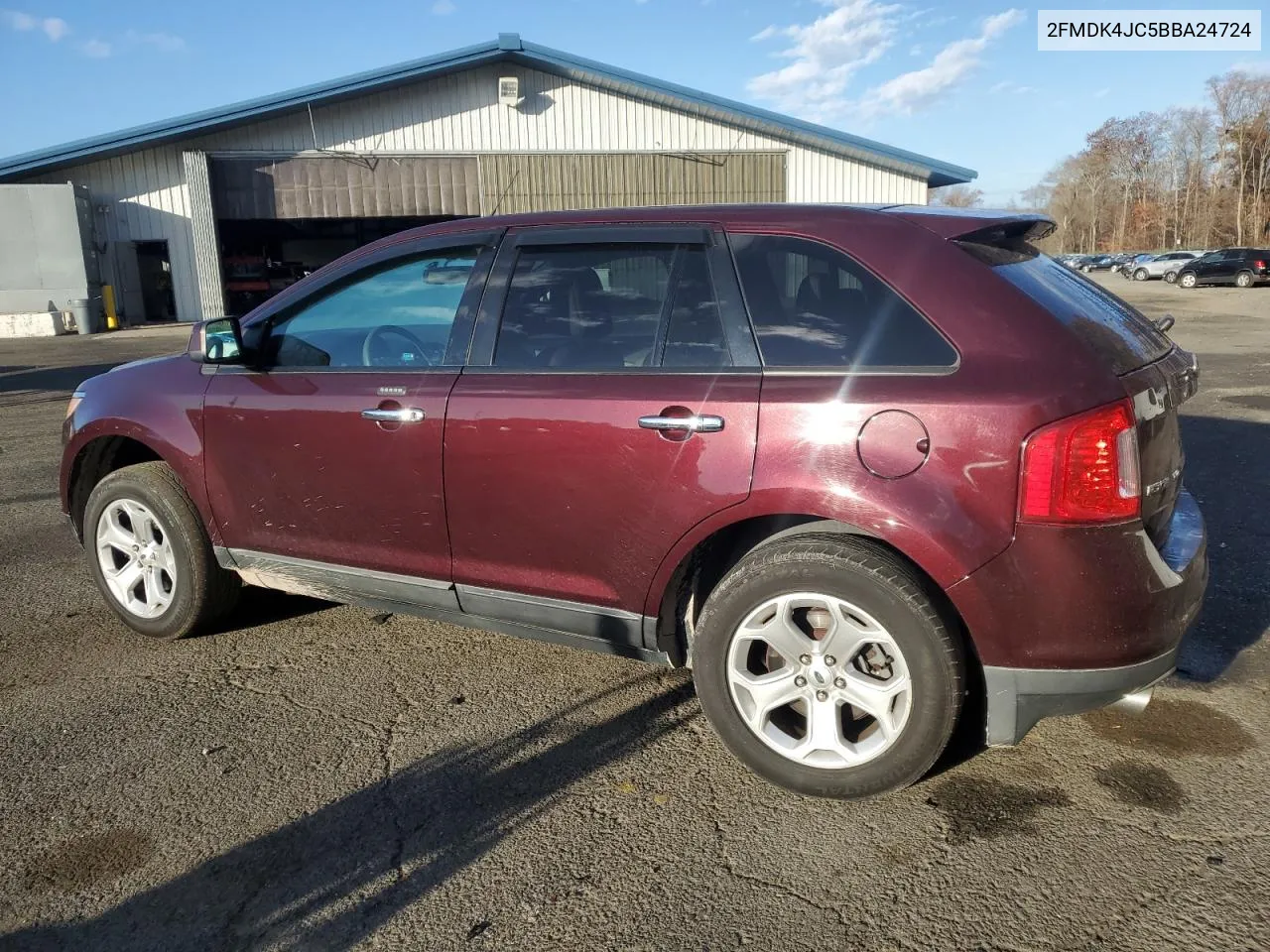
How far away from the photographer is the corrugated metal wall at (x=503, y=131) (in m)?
25.9

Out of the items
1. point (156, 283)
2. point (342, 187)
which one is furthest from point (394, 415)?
point (156, 283)

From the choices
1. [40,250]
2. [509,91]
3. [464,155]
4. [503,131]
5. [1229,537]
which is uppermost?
[509,91]

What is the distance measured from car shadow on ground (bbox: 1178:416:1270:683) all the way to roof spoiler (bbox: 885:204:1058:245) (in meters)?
1.59

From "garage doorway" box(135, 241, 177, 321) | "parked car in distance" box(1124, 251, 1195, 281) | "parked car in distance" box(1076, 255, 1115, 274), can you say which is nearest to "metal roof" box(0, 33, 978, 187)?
"garage doorway" box(135, 241, 177, 321)

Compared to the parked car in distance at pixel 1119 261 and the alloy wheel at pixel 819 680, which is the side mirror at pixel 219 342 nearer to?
the alloy wheel at pixel 819 680

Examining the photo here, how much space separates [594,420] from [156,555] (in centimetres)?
234

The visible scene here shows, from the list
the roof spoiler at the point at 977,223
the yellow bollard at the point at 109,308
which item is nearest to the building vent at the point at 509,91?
the yellow bollard at the point at 109,308

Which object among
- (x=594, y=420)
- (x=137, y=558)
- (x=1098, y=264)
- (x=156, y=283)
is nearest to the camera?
(x=594, y=420)

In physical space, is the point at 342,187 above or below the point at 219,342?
above

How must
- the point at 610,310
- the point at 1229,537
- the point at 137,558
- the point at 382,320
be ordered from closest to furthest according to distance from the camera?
1. the point at 610,310
2. the point at 382,320
3. the point at 137,558
4. the point at 1229,537

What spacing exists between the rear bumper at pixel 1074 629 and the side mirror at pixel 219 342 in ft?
9.62

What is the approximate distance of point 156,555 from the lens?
4277 millimetres

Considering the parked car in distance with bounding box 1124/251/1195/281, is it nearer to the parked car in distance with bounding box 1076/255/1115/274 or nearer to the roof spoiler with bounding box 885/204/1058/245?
the parked car in distance with bounding box 1076/255/1115/274

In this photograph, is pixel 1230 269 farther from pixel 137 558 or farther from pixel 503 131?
pixel 137 558
